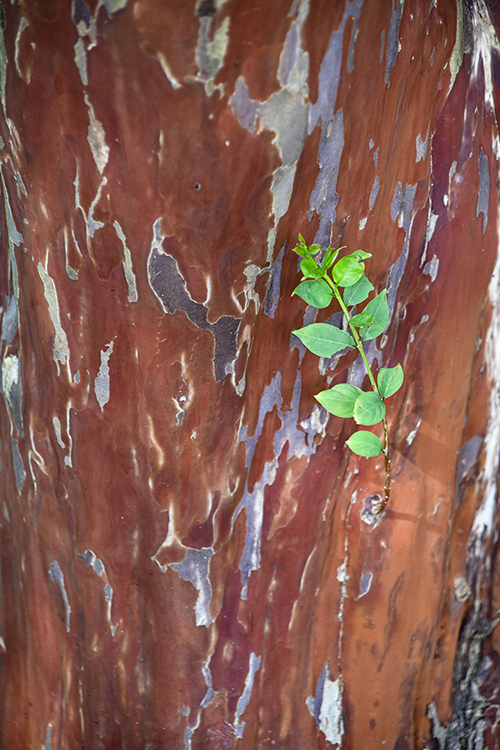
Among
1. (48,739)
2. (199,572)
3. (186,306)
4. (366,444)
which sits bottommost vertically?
(48,739)

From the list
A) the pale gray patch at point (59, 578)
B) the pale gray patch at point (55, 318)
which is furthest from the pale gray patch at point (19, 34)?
the pale gray patch at point (59, 578)

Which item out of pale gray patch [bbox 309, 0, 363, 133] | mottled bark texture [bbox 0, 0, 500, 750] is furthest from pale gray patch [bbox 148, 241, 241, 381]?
pale gray patch [bbox 309, 0, 363, 133]

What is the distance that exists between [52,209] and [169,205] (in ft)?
0.47

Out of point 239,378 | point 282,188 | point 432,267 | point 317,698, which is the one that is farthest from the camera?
point 317,698

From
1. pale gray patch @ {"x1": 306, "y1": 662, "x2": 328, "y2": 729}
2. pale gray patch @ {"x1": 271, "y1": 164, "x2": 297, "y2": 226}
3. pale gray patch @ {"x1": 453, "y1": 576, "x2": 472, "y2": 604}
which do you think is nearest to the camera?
pale gray patch @ {"x1": 271, "y1": 164, "x2": 297, "y2": 226}

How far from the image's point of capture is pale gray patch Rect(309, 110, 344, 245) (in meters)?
0.68

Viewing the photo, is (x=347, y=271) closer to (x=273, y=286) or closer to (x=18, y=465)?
(x=273, y=286)

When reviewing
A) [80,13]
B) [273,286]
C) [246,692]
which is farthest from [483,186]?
[246,692]

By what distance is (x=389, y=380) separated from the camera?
810 millimetres

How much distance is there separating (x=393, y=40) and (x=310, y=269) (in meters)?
0.28

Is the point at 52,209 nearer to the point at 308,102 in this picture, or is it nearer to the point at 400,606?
the point at 308,102

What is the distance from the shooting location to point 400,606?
1007 mm

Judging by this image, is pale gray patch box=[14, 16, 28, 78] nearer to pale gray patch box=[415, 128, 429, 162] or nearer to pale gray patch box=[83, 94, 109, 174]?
pale gray patch box=[83, 94, 109, 174]

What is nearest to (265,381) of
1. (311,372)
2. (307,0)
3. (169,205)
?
(311,372)
